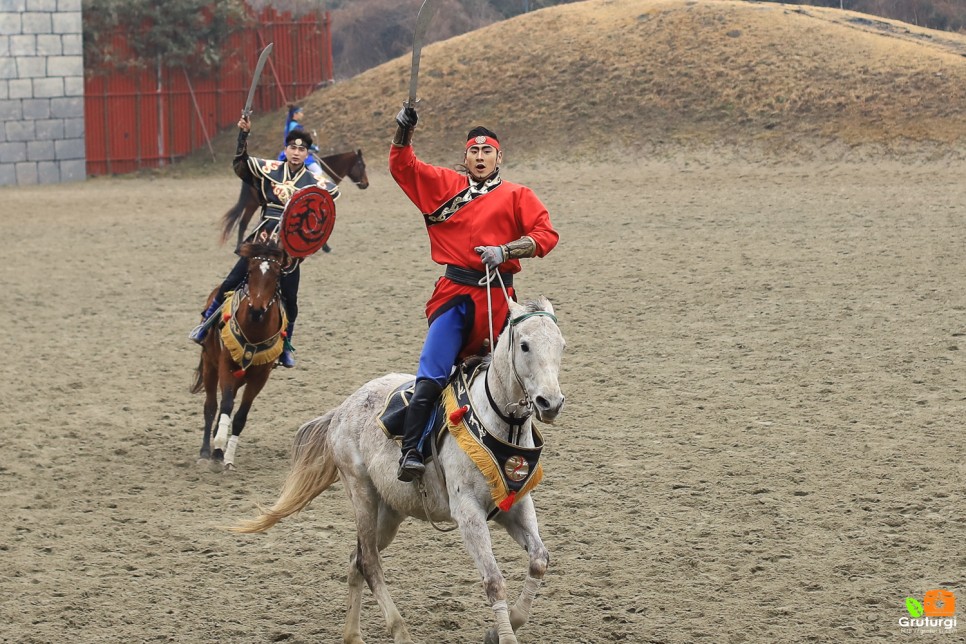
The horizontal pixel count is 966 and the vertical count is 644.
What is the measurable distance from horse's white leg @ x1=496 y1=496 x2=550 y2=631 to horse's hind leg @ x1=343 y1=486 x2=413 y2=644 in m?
0.61

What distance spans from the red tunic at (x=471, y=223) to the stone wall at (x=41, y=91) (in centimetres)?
2367

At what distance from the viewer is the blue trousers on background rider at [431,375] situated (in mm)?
5535

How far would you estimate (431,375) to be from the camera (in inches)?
222

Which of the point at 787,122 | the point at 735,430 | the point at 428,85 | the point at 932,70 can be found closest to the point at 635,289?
the point at 735,430

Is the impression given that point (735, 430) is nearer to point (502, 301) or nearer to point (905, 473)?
point (905, 473)

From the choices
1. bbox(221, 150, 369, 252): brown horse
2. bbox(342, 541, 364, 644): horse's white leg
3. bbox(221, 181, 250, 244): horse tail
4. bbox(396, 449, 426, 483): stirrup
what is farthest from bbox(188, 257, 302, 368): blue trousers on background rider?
bbox(221, 150, 369, 252): brown horse

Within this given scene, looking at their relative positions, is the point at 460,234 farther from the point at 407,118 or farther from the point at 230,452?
the point at 230,452

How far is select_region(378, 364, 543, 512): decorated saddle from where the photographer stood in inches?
206

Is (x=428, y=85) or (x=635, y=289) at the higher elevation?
(x=428, y=85)

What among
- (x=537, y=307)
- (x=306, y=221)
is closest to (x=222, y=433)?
(x=306, y=221)

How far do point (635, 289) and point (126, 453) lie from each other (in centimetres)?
705

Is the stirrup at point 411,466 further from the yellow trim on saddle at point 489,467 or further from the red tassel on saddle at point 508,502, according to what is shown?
the red tassel on saddle at point 508,502

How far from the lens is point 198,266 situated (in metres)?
17.1

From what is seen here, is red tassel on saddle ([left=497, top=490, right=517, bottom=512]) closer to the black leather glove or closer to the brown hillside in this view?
the black leather glove
